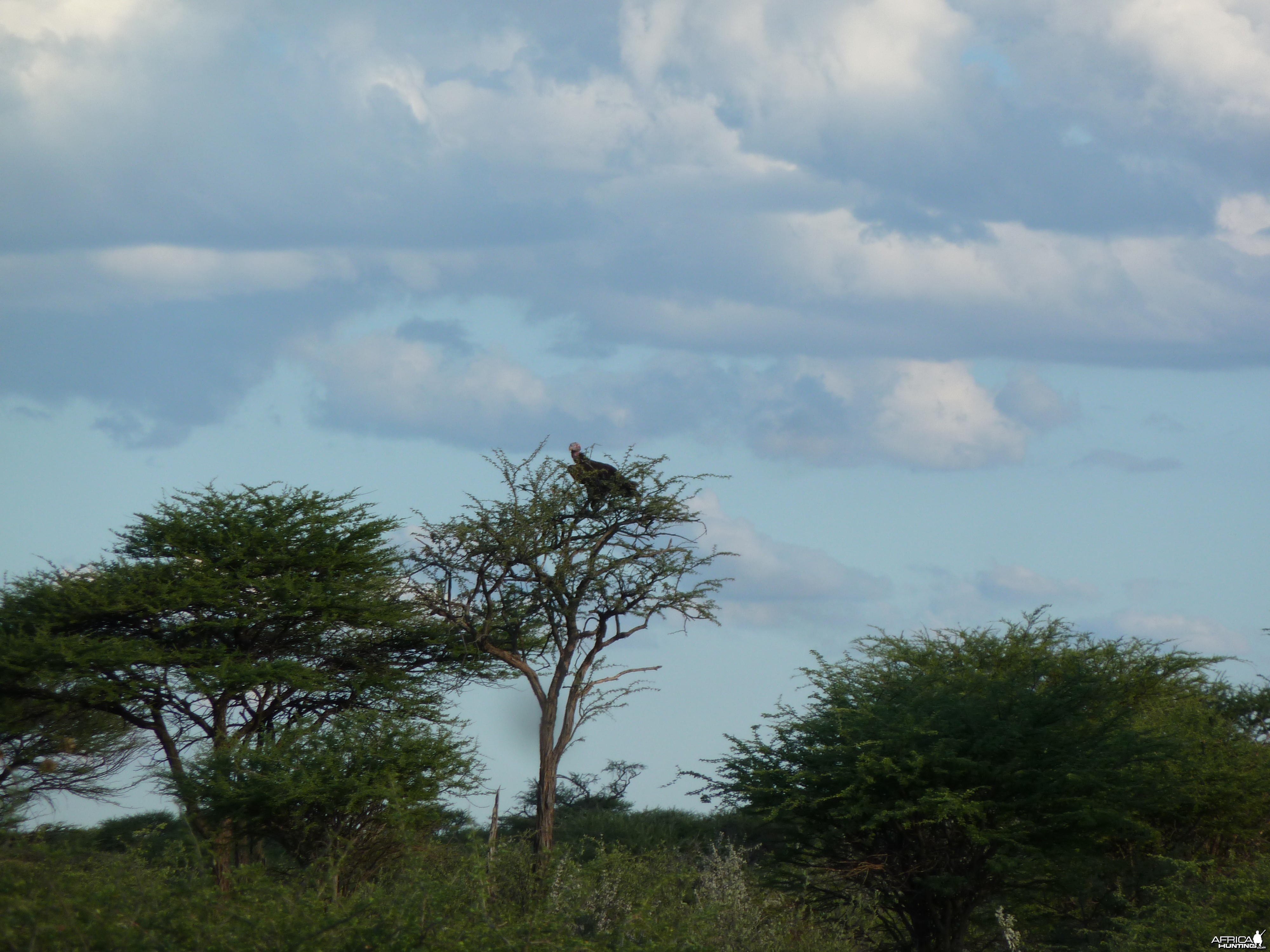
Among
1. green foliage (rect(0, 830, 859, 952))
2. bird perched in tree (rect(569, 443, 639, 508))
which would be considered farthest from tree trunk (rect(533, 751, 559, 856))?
green foliage (rect(0, 830, 859, 952))

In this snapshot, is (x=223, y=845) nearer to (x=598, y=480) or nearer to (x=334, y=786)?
(x=334, y=786)

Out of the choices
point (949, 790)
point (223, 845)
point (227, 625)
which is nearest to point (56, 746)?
point (227, 625)

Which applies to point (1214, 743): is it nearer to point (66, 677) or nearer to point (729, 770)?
point (729, 770)

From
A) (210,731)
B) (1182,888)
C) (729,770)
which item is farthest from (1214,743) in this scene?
(210,731)

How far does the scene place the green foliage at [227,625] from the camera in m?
28.7

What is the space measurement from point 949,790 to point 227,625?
746 inches

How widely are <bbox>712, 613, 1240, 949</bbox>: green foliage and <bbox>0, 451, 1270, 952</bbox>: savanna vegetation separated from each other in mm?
62

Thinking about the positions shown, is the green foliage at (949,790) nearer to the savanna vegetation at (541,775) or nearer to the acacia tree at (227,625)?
the savanna vegetation at (541,775)

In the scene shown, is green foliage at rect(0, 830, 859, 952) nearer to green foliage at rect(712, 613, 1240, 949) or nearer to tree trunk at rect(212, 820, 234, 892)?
green foliage at rect(712, 613, 1240, 949)

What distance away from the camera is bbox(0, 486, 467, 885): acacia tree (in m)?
28.7

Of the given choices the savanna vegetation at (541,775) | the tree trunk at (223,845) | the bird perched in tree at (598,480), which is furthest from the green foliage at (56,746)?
the bird perched in tree at (598,480)

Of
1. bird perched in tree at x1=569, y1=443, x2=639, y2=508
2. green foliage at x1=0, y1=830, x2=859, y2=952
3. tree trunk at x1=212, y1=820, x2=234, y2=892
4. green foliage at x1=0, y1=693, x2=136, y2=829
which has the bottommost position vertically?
green foliage at x1=0, y1=830, x2=859, y2=952

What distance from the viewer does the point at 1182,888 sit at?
50.8ft

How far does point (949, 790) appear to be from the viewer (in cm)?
1709
